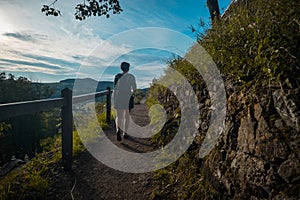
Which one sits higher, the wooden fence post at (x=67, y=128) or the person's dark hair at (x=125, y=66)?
the person's dark hair at (x=125, y=66)

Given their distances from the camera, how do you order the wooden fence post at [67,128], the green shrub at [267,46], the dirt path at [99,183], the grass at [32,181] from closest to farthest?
the green shrub at [267,46], the grass at [32,181], the dirt path at [99,183], the wooden fence post at [67,128]

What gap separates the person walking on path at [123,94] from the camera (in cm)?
575

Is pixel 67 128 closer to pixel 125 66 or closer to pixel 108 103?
pixel 125 66

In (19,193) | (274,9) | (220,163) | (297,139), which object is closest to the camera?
(297,139)

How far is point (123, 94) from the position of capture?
227 inches

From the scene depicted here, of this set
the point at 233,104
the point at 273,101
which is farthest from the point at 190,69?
the point at 273,101

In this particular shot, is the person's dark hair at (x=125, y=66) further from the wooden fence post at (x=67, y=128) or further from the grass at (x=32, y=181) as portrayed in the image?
the grass at (x=32, y=181)

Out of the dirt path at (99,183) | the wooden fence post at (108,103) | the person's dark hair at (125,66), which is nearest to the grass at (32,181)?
the dirt path at (99,183)

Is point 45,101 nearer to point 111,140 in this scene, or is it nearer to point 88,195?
point 88,195

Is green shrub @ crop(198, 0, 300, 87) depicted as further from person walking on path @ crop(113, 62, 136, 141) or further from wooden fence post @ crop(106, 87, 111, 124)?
wooden fence post @ crop(106, 87, 111, 124)

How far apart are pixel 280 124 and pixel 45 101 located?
10.9 ft

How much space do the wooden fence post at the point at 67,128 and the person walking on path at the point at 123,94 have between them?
193 cm

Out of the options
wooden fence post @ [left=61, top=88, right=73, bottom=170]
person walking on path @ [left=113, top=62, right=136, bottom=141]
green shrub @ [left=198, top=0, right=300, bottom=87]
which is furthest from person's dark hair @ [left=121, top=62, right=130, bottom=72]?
green shrub @ [left=198, top=0, right=300, bottom=87]

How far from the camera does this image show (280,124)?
6.00 ft
